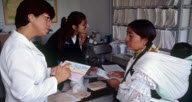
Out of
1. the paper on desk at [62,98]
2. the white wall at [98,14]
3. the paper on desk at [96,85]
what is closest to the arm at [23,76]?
the paper on desk at [62,98]

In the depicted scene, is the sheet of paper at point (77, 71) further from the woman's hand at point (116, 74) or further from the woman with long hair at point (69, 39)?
the woman with long hair at point (69, 39)

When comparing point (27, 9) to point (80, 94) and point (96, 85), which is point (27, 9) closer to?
point (80, 94)

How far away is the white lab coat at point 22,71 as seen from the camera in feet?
2.73

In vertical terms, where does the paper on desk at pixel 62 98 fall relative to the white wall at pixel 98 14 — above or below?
below

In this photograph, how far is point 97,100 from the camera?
144cm

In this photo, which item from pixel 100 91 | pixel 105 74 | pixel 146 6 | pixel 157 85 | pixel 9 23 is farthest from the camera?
pixel 9 23

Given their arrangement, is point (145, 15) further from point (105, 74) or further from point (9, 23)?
point (9, 23)

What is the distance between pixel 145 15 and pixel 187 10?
1.80 feet

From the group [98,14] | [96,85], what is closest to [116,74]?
[96,85]

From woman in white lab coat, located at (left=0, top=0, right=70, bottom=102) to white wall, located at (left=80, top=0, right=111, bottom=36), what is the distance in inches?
103

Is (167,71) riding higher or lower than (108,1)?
lower

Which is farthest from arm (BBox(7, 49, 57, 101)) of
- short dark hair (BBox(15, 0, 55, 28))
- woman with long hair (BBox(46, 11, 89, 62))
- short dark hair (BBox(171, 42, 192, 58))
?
short dark hair (BBox(171, 42, 192, 58))

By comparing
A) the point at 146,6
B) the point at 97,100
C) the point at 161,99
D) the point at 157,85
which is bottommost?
the point at 97,100

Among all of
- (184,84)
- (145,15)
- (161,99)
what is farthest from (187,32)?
(161,99)
